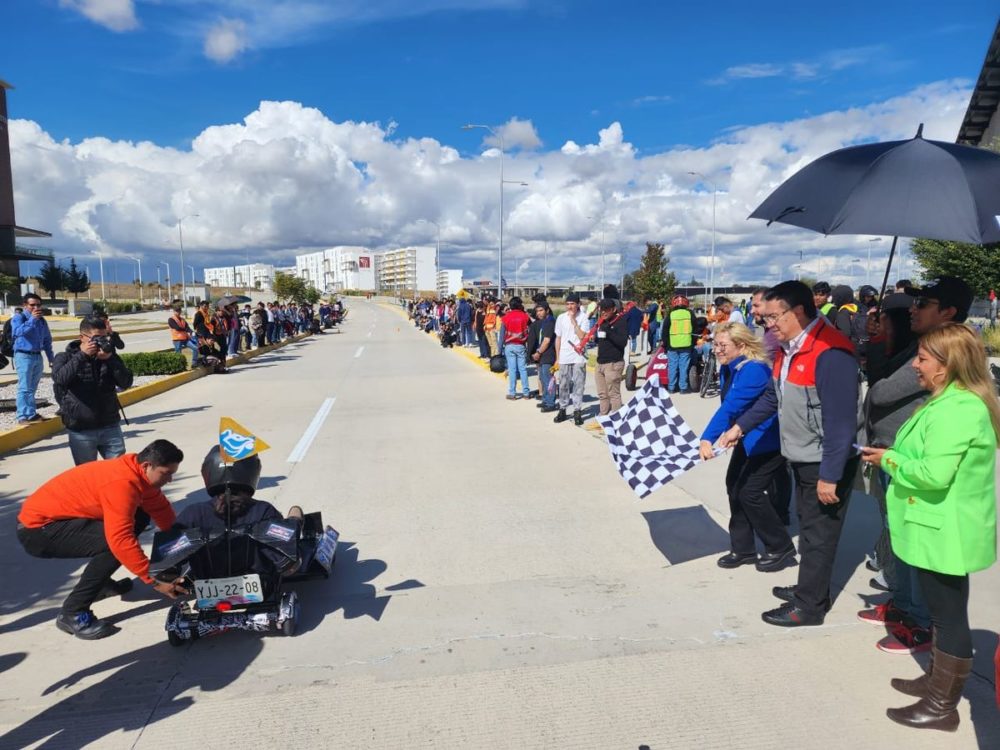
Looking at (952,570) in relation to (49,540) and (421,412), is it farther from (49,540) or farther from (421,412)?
(421,412)

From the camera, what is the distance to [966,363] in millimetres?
2764

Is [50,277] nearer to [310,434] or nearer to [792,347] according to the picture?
[310,434]

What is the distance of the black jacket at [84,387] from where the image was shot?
565 cm

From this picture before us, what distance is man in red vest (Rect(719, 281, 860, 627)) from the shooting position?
11.2ft

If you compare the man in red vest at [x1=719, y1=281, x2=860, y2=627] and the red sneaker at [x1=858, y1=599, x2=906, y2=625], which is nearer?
the man in red vest at [x1=719, y1=281, x2=860, y2=627]

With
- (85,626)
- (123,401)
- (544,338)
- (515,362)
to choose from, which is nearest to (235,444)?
(85,626)

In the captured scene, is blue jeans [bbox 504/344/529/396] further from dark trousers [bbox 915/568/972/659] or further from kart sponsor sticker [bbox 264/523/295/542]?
dark trousers [bbox 915/568/972/659]

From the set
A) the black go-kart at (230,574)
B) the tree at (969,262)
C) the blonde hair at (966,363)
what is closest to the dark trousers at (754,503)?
the blonde hair at (966,363)

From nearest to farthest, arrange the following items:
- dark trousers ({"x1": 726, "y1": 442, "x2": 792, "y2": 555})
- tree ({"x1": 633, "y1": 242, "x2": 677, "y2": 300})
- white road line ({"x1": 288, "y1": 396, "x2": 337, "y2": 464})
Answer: dark trousers ({"x1": 726, "y1": 442, "x2": 792, "y2": 555}), white road line ({"x1": 288, "y1": 396, "x2": 337, "y2": 464}), tree ({"x1": 633, "y1": 242, "x2": 677, "y2": 300})

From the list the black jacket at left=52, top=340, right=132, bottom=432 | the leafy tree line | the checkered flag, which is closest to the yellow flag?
the checkered flag

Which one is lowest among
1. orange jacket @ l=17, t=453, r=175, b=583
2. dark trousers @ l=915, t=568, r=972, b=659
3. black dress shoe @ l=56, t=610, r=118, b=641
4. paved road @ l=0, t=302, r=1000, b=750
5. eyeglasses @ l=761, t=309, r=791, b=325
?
paved road @ l=0, t=302, r=1000, b=750

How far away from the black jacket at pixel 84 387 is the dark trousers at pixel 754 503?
5094 mm

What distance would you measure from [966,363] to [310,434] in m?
8.13

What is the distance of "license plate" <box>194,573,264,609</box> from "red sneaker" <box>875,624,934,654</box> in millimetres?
3358
